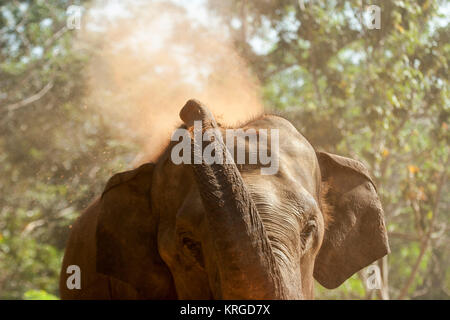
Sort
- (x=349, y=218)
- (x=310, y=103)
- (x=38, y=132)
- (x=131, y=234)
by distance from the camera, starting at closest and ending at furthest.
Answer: (x=131, y=234) → (x=349, y=218) → (x=310, y=103) → (x=38, y=132)

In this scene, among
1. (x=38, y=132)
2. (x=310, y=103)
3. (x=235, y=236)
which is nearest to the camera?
(x=235, y=236)

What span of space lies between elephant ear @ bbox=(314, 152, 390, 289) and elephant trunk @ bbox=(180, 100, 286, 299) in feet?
5.41

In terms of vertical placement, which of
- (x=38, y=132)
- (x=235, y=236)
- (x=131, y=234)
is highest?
(x=38, y=132)

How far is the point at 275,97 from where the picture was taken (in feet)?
42.4

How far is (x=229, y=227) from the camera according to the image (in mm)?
2285

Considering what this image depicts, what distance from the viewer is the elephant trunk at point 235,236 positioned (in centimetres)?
229

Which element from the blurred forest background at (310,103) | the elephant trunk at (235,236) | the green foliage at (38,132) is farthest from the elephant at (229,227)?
the green foliage at (38,132)

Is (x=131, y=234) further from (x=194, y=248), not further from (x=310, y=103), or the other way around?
(x=310, y=103)

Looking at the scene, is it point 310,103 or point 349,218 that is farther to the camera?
point 310,103

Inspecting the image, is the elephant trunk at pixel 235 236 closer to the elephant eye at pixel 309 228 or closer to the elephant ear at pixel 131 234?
the elephant eye at pixel 309 228

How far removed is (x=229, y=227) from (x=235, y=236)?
4cm

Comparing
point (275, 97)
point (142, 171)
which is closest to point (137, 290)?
point (142, 171)

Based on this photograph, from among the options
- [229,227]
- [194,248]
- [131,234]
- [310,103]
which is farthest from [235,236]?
[310,103]

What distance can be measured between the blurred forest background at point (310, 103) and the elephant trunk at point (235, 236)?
6.65 feet
